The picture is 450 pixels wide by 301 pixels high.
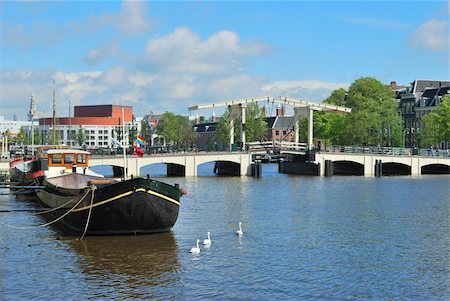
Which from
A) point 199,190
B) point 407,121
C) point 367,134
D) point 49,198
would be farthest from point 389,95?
point 49,198

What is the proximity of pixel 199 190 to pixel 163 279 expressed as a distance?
3474 cm

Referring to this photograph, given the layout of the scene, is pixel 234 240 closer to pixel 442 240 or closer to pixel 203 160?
pixel 442 240

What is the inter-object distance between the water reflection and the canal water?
0.03 meters

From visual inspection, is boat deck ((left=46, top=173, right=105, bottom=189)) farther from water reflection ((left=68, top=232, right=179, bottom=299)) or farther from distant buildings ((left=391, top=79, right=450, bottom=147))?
distant buildings ((left=391, top=79, right=450, bottom=147))

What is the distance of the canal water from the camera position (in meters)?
18.7

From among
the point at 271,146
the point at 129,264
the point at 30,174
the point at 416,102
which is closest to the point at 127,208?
the point at 129,264

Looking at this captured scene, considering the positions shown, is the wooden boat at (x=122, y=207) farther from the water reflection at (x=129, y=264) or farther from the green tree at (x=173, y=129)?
the green tree at (x=173, y=129)

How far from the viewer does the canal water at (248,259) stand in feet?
61.5

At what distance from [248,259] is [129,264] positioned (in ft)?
12.9

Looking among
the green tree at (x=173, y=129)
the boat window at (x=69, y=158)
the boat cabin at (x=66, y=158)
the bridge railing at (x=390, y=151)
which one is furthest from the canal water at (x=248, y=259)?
the green tree at (x=173, y=129)

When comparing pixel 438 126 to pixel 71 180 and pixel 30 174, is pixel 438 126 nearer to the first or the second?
pixel 30 174

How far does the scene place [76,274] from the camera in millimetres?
20734

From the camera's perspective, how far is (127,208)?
25.9 meters

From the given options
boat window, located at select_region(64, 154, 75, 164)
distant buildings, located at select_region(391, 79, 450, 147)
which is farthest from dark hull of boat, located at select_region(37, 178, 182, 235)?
distant buildings, located at select_region(391, 79, 450, 147)
